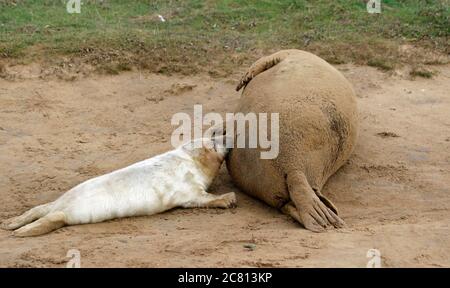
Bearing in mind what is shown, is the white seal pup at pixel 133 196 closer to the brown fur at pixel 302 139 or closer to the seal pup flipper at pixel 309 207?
the brown fur at pixel 302 139

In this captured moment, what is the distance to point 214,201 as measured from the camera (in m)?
5.18

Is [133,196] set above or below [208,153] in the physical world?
below

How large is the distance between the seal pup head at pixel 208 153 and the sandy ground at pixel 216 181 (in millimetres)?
192

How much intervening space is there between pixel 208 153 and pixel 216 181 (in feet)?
0.97

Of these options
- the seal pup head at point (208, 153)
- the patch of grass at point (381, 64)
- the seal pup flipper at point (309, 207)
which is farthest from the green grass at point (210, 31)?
the seal pup flipper at point (309, 207)

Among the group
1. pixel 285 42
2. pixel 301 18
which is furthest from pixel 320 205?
pixel 301 18

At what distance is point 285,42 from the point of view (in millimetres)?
8562

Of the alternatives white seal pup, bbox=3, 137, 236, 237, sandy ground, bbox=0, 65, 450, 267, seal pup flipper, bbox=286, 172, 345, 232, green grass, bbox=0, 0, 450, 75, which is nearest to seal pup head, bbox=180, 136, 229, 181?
white seal pup, bbox=3, 137, 236, 237

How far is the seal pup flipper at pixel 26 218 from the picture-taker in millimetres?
4891

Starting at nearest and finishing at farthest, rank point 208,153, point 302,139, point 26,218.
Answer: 1. point 26,218
2. point 302,139
3. point 208,153

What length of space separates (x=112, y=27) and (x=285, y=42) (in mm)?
2228

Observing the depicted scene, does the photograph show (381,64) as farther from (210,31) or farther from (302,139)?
(302,139)

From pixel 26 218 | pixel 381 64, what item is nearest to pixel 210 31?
pixel 381 64
